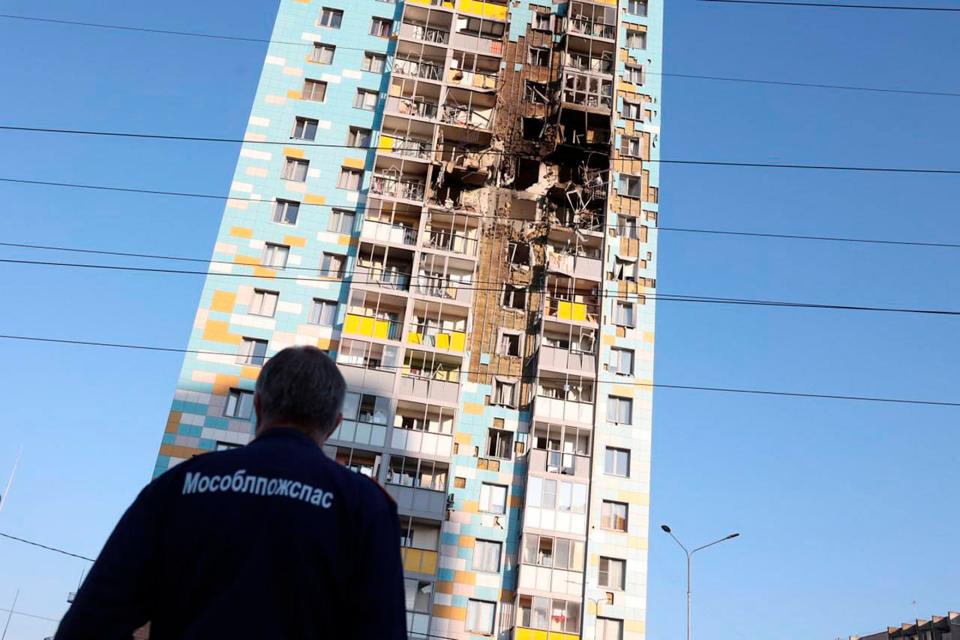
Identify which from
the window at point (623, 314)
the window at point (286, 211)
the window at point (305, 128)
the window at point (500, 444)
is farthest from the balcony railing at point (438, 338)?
the window at point (305, 128)

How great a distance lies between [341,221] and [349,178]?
2757 mm

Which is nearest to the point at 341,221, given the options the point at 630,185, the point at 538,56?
the point at 630,185

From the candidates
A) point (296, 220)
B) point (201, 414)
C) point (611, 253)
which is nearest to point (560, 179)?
point (611, 253)

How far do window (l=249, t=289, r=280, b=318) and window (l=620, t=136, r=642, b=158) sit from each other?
2132 cm

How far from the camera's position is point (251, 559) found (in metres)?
3.28

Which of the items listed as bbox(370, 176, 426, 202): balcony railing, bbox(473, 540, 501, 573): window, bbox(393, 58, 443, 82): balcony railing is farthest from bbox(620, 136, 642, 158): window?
bbox(473, 540, 501, 573): window

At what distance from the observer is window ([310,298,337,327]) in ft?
143

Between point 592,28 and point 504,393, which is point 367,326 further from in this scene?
point 592,28

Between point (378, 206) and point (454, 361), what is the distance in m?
9.25

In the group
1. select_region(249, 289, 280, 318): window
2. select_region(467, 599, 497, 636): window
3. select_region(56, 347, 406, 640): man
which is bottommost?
select_region(56, 347, 406, 640): man

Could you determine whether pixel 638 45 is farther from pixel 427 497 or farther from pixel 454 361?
pixel 427 497

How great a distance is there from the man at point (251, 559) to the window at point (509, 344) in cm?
4128

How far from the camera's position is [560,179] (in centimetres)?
5000

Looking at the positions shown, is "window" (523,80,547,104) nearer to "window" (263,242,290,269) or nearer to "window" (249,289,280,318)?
"window" (263,242,290,269)
